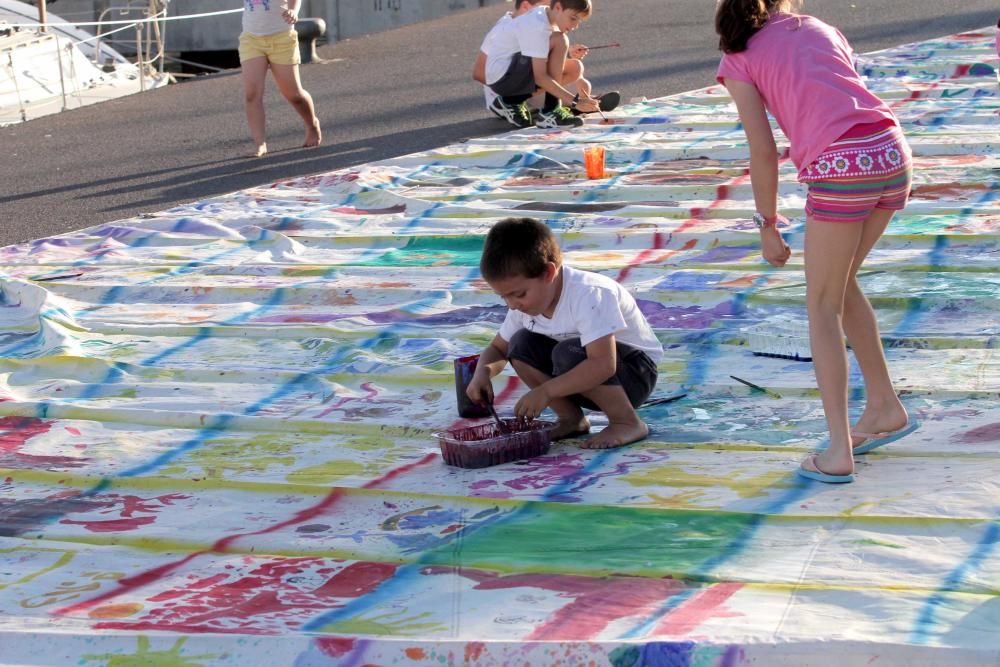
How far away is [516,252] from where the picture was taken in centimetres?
333

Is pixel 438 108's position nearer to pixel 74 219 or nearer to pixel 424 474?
pixel 74 219

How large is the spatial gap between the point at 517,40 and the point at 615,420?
5.53 meters

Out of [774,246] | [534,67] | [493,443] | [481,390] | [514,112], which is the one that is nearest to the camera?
[774,246]

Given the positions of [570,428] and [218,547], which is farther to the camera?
[570,428]

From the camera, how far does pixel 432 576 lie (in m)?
2.77

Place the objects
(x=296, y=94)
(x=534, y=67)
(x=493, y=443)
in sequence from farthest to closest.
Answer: (x=534, y=67)
(x=296, y=94)
(x=493, y=443)

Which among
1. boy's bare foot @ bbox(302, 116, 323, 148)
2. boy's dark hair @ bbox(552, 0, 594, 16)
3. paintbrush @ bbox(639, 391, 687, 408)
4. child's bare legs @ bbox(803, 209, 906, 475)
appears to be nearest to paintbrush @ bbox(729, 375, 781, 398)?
paintbrush @ bbox(639, 391, 687, 408)

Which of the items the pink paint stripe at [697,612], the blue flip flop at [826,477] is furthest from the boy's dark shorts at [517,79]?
the pink paint stripe at [697,612]

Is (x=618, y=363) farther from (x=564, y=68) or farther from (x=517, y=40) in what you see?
(x=564, y=68)

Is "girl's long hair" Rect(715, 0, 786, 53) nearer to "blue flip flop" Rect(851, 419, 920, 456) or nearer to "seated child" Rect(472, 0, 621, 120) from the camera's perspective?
"blue flip flop" Rect(851, 419, 920, 456)

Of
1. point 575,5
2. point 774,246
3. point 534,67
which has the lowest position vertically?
point 774,246

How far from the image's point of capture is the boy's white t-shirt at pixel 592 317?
3426 millimetres

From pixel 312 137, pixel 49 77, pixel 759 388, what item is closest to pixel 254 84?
pixel 312 137

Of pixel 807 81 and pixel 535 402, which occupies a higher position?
pixel 807 81
